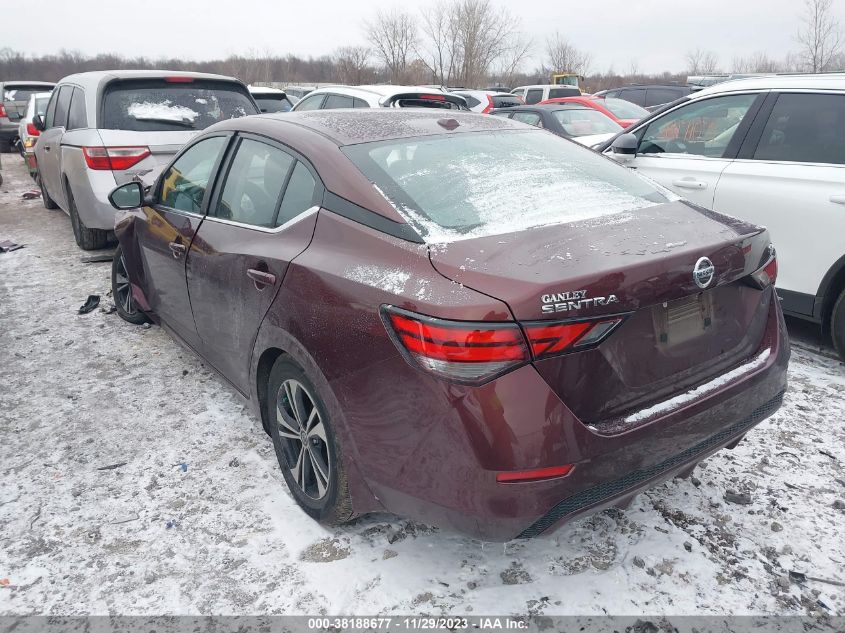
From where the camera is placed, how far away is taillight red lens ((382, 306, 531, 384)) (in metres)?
1.88

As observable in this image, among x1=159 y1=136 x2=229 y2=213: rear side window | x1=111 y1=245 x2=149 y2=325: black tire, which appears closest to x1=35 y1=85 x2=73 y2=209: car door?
x1=111 y1=245 x2=149 y2=325: black tire

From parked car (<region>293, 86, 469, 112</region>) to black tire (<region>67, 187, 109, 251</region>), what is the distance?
2.66 metres

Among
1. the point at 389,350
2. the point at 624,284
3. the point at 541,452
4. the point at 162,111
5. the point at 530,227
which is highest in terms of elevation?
the point at 162,111

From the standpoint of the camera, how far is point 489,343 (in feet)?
6.16

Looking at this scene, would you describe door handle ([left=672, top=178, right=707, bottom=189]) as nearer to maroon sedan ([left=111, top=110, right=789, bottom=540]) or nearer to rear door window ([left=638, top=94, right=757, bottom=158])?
rear door window ([left=638, top=94, right=757, bottom=158])

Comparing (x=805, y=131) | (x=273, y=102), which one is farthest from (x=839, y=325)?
(x=273, y=102)

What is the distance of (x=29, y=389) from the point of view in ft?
13.0

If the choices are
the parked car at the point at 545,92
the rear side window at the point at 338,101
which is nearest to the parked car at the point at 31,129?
the rear side window at the point at 338,101

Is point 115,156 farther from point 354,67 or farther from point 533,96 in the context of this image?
point 354,67

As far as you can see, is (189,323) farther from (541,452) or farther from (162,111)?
(162,111)

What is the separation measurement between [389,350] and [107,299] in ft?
14.6

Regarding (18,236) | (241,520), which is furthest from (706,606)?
(18,236)

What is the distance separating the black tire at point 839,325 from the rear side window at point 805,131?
2.80 feet

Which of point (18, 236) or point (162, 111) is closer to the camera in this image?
point (162, 111)
